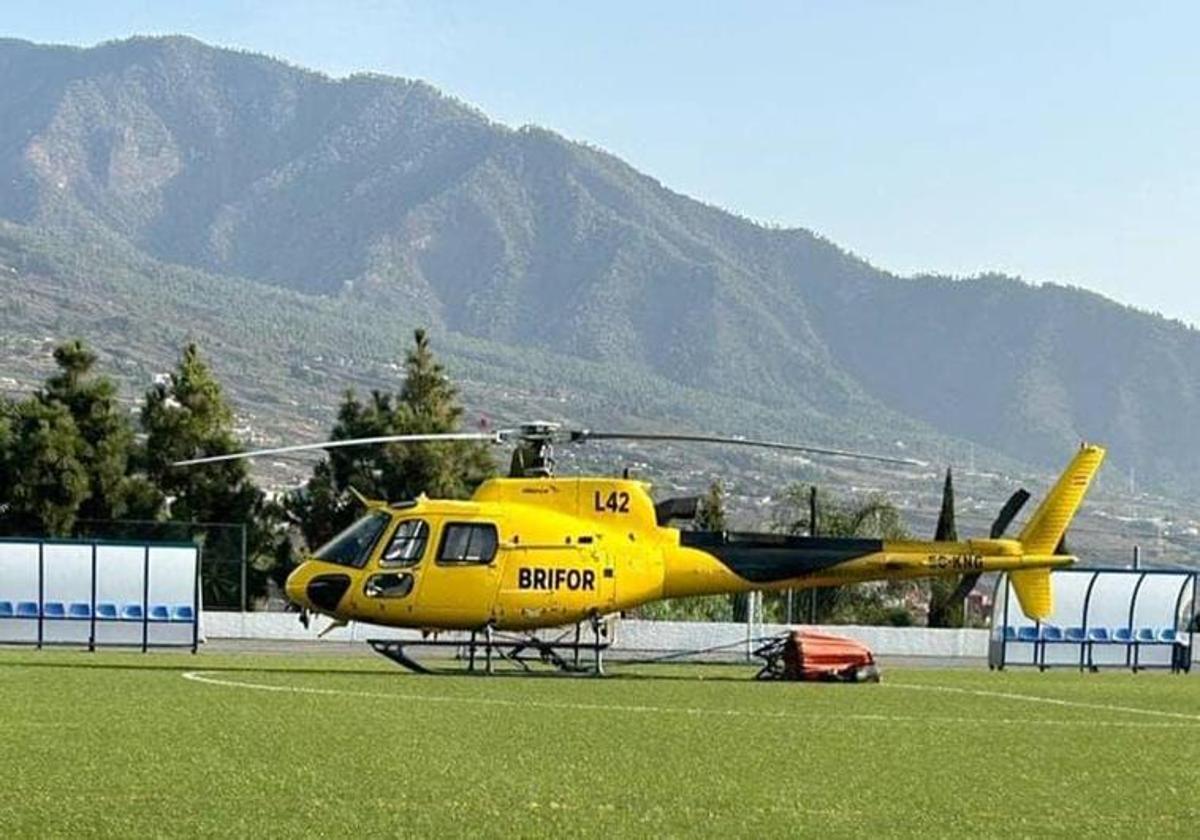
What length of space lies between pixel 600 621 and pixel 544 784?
17.9m

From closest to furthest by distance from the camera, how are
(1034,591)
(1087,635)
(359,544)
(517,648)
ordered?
(359,544), (517,648), (1034,591), (1087,635)

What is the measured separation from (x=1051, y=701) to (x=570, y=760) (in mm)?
12491

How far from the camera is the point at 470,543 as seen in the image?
31844 mm

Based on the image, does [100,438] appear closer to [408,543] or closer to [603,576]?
[408,543]

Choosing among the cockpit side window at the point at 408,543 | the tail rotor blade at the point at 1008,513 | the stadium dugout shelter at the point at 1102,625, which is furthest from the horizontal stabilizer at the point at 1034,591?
the stadium dugout shelter at the point at 1102,625

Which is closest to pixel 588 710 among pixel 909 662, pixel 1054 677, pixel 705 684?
pixel 705 684

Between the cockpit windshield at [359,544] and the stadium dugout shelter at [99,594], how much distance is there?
1105 centimetres

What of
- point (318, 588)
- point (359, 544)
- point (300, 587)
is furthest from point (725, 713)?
point (300, 587)

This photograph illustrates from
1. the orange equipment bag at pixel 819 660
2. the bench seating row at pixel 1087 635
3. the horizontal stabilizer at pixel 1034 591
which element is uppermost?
the horizontal stabilizer at pixel 1034 591

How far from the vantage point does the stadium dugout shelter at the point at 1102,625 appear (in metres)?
46.3

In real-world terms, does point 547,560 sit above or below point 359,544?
below

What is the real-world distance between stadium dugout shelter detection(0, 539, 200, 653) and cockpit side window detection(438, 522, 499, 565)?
471 inches

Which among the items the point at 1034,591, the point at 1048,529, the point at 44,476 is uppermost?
the point at 1048,529

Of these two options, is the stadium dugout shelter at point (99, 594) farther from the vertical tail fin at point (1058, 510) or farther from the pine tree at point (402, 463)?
the pine tree at point (402, 463)
